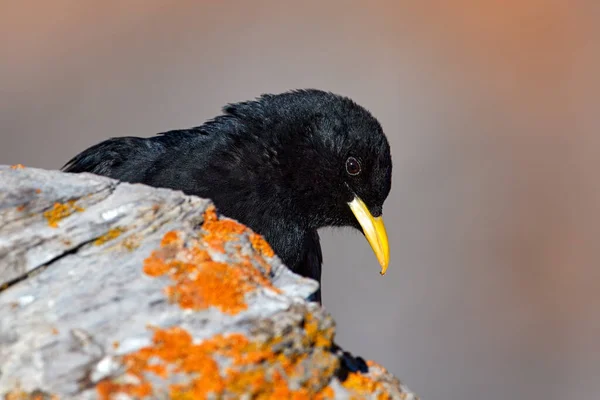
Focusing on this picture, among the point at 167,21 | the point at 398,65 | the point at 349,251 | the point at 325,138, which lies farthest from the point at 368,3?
the point at 325,138

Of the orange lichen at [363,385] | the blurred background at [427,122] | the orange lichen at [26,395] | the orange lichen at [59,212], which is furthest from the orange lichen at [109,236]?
the blurred background at [427,122]

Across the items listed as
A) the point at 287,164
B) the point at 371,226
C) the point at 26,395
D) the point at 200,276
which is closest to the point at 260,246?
the point at 200,276

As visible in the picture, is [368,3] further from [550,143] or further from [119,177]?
[119,177]

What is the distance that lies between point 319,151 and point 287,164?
0.23 m

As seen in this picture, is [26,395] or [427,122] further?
[427,122]

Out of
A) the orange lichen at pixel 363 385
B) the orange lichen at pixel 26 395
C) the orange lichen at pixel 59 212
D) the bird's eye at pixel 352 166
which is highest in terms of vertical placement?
the bird's eye at pixel 352 166

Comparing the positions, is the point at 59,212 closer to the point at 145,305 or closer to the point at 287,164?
the point at 145,305

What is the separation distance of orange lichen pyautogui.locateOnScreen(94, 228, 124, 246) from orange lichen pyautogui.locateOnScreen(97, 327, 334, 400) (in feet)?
2.12

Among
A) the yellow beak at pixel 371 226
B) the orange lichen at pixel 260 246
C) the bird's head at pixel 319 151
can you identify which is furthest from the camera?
the yellow beak at pixel 371 226

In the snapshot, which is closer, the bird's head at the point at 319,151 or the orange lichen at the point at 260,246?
the orange lichen at the point at 260,246

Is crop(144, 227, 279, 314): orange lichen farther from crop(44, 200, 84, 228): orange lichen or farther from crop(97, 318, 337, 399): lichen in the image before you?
crop(44, 200, 84, 228): orange lichen

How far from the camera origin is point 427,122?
1238 centimetres

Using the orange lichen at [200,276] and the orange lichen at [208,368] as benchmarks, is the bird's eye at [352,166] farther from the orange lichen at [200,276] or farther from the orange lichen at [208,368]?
the orange lichen at [208,368]

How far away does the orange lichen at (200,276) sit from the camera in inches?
134
